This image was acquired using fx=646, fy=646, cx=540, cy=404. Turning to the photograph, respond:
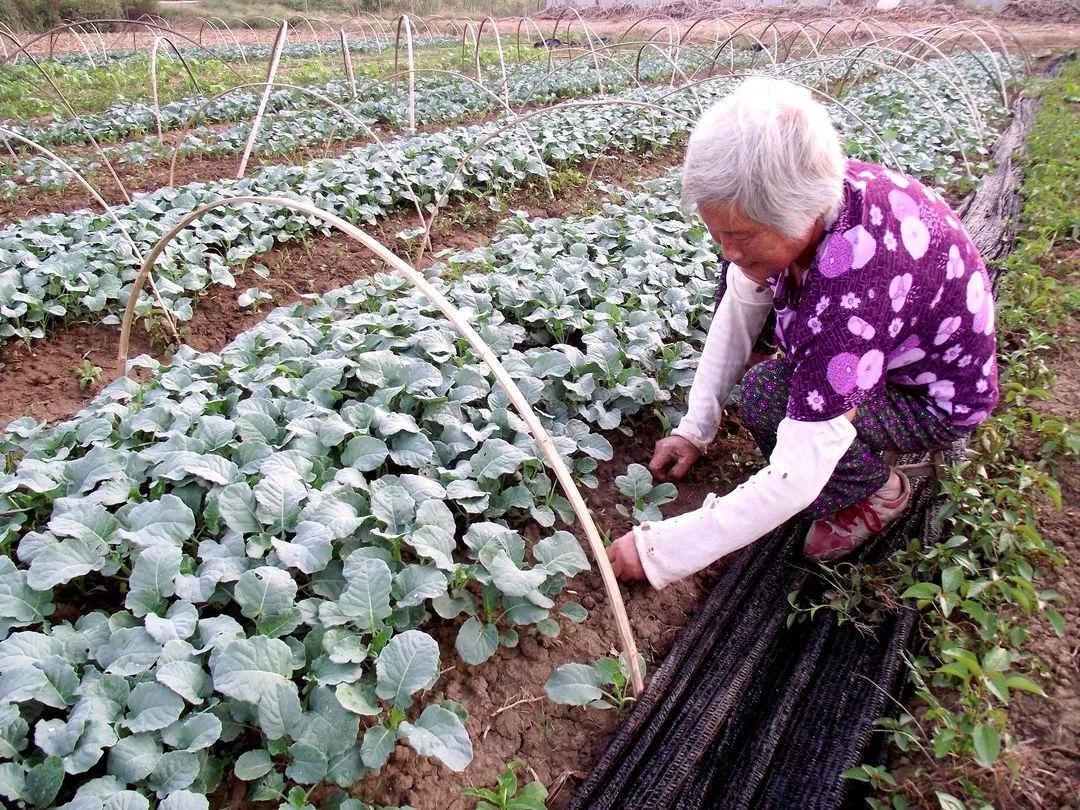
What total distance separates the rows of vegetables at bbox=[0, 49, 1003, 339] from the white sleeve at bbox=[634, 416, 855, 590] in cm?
232

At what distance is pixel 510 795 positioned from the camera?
1.27m

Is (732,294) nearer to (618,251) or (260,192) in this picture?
(618,251)

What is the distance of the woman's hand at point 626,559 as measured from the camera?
61.4 inches

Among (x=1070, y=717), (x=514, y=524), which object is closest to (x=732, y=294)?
(x=514, y=524)

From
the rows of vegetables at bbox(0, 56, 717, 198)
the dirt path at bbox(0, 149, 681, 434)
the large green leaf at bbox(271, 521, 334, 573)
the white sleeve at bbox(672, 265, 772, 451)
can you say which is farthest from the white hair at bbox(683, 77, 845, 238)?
the rows of vegetables at bbox(0, 56, 717, 198)

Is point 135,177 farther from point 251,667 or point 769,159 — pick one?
point 769,159

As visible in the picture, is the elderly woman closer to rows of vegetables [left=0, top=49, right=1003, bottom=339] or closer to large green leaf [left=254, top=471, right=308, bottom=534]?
large green leaf [left=254, top=471, right=308, bottom=534]

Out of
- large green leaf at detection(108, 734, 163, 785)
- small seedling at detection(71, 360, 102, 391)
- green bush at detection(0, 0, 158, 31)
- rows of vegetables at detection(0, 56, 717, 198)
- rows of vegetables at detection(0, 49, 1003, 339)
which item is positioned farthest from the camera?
green bush at detection(0, 0, 158, 31)

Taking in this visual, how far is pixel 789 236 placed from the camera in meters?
1.29

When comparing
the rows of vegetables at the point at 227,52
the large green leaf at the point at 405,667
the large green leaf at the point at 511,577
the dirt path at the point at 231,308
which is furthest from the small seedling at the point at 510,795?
the rows of vegetables at the point at 227,52

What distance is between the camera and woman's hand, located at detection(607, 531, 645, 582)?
1.56 metres

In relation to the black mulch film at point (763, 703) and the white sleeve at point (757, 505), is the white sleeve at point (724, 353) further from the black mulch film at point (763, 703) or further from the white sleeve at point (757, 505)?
the white sleeve at point (757, 505)

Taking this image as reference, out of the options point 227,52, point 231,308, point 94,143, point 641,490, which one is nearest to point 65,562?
point 641,490

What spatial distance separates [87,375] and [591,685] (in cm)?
269
